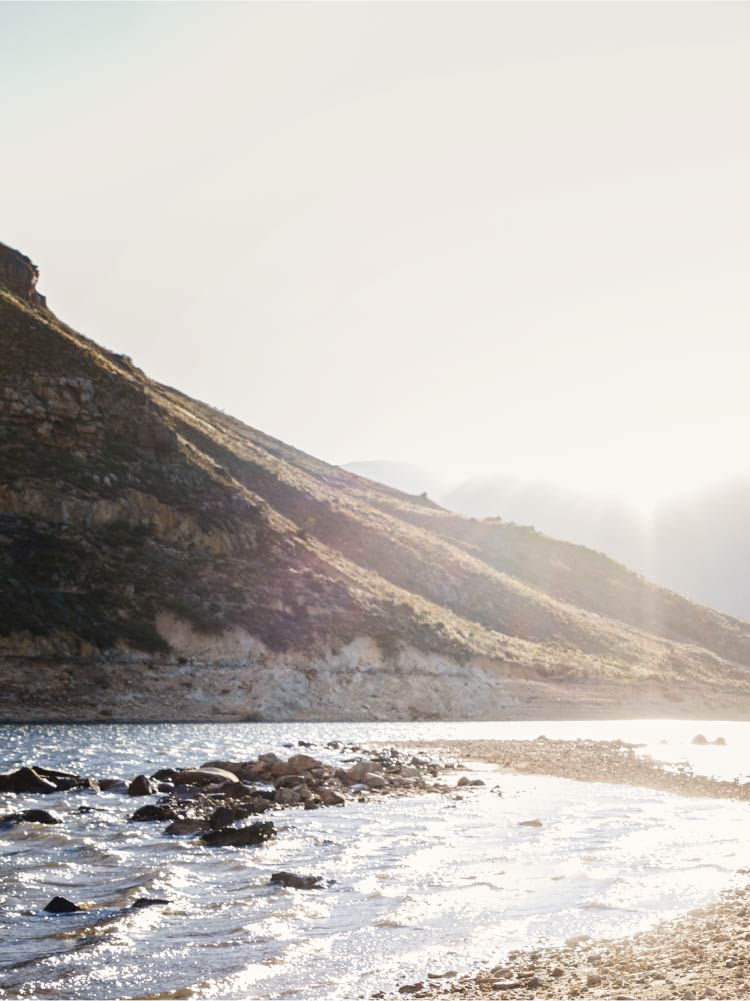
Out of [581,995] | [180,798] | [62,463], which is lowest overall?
[180,798]

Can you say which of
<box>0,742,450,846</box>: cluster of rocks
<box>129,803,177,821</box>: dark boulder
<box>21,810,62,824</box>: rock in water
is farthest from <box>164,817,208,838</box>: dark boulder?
<box>21,810,62,824</box>: rock in water

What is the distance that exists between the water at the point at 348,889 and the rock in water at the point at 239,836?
37 cm

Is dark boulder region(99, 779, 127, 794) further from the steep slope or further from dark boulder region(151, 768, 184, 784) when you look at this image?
the steep slope

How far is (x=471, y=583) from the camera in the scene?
11175 cm

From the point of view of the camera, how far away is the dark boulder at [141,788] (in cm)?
2514

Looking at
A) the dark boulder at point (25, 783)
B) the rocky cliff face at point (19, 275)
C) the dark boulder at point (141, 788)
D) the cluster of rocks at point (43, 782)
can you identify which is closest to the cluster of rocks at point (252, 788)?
the dark boulder at point (141, 788)

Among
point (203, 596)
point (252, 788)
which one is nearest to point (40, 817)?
point (252, 788)

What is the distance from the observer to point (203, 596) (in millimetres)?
69562

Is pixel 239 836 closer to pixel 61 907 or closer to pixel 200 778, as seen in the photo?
pixel 61 907

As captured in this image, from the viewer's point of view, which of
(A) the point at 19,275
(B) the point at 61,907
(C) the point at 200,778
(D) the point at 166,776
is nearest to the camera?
(B) the point at 61,907

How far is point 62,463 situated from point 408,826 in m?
55.8

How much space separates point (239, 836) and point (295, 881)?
398 centimetres

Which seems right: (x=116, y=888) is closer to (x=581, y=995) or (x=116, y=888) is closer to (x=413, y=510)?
(x=581, y=995)

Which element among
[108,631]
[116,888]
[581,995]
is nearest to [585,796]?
[116,888]
